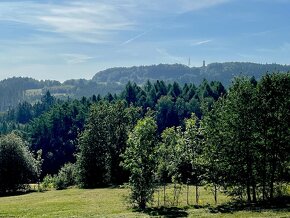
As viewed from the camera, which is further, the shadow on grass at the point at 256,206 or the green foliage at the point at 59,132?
the green foliage at the point at 59,132

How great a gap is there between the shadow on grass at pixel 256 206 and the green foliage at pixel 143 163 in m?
8.13

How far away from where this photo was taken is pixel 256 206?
42.6 m

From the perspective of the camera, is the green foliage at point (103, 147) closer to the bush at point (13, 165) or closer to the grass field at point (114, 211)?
the bush at point (13, 165)

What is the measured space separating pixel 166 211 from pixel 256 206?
9.31m

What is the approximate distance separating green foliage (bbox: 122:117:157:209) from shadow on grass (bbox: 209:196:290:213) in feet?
26.7

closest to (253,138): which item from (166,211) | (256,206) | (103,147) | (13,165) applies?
(256,206)

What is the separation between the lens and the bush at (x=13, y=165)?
94312 millimetres

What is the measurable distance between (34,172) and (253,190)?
209 ft

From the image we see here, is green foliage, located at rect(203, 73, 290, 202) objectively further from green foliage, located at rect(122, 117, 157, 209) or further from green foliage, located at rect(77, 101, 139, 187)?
green foliage, located at rect(77, 101, 139, 187)

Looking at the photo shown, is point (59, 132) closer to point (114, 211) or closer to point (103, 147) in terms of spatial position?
point (103, 147)

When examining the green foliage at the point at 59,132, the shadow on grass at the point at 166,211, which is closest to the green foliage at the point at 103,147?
the shadow on grass at the point at 166,211

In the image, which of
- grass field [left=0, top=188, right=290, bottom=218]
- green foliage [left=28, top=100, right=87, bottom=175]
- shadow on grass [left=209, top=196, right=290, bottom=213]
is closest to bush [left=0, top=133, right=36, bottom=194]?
grass field [left=0, top=188, right=290, bottom=218]

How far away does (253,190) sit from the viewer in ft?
154

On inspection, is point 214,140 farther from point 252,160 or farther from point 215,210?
point 215,210
